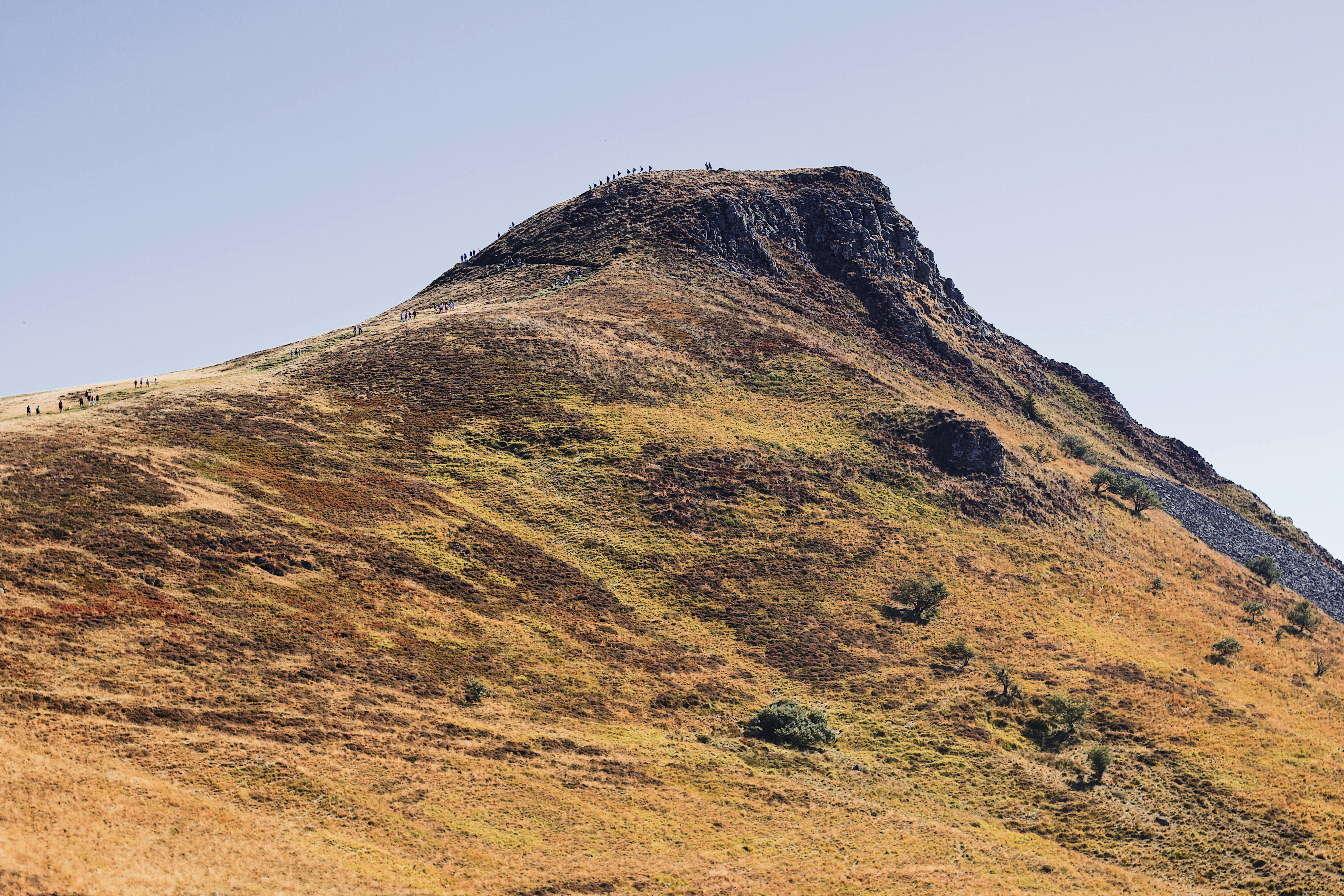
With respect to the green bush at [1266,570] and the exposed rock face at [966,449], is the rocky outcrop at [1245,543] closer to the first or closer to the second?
the green bush at [1266,570]

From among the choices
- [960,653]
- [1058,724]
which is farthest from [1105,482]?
[1058,724]

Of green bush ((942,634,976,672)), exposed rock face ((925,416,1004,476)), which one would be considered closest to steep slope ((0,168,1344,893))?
exposed rock face ((925,416,1004,476))

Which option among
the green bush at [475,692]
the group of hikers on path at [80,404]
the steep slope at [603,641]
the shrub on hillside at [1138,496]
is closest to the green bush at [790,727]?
the steep slope at [603,641]

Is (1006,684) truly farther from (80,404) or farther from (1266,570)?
(80,404)

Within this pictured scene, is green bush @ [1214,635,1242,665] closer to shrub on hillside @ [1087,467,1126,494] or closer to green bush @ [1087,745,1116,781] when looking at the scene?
green bush @ [1087,745,1116,781]

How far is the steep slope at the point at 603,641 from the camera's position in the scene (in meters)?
33.4

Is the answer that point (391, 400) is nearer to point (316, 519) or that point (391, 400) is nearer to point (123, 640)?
point (316, 519)

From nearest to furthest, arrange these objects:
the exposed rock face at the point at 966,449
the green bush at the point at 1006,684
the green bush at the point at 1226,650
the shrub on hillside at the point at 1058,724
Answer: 1. the shrub on hillside at the point at 1058,724
2. the green bush at the point at 1006,684
3. the green bush at the point at 1226,650
4. the exposed rock face at the point at 966,449

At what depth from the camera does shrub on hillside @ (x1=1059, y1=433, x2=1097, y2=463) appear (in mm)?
107000


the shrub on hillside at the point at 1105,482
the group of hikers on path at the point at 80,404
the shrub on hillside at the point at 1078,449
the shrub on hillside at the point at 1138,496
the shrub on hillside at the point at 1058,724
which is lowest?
the shrub on hillside at the point at 1058,724

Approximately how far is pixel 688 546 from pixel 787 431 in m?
23.4

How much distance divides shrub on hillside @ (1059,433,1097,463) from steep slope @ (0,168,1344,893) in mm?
6955

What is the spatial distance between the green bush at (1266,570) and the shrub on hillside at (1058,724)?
50.6 metres

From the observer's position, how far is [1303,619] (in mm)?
76625
